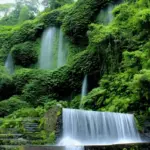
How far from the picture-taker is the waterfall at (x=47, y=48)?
24.4 metres

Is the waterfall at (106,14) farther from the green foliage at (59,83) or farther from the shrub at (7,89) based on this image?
the shrub at (7,89)

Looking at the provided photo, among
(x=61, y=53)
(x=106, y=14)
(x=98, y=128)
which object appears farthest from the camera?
(x=61, y=53)

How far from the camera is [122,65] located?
1662 cm

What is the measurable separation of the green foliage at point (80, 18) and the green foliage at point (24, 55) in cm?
346

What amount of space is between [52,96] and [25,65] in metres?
5.57

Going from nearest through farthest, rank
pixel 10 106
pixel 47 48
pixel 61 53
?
pixel 10 106
pixel 61 53
pixel 47 48

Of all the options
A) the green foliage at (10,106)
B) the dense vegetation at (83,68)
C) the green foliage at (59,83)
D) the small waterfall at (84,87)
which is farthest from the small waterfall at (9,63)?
the small waterfall at (84,87)

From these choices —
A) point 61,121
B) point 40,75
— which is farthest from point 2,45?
point 61,121

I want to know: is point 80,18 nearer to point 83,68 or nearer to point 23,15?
point 83,68

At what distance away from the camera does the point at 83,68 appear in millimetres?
19688

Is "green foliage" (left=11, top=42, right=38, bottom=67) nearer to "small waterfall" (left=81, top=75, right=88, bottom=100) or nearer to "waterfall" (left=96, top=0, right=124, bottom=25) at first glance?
"waterfall" (left=96, top=0, right=124, bottom=25)

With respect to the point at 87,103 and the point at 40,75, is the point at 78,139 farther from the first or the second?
the point at 40,75

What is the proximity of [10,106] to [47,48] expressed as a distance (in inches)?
312

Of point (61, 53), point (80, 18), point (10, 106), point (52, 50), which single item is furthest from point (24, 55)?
point (10, 106)
